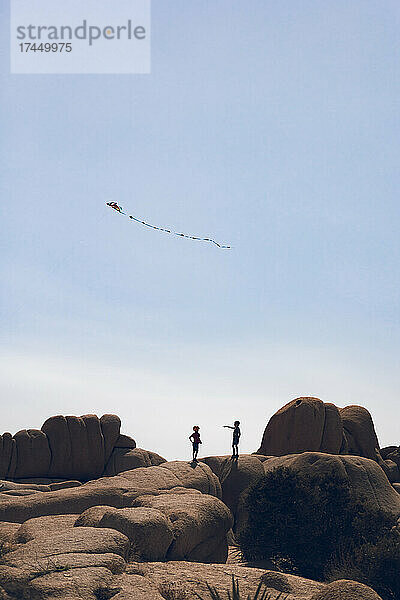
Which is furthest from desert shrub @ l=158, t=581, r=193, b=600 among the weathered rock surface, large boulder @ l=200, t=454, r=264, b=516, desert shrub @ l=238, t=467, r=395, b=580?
large boulder @ l=200, t=454, r=264, b=516

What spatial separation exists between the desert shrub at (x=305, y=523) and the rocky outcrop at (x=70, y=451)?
1902cm

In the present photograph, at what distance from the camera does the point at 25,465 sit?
38250mm

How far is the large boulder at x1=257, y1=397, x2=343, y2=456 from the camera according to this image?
3909 centimetres

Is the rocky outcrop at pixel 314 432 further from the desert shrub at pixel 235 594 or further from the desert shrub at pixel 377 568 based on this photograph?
the desert shrub at pixel 235 594

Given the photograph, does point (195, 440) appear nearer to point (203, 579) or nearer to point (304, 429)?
point (304, 429)

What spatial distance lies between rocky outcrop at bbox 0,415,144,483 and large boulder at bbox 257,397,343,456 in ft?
23.1

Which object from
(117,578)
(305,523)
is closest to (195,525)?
(305,523)

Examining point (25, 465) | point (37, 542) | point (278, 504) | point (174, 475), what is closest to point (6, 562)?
point (37, 542)

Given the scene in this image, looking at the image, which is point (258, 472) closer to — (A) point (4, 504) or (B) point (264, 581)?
(A) point (4, 504)

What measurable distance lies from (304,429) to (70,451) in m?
13.4

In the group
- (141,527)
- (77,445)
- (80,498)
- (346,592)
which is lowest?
(77,445)

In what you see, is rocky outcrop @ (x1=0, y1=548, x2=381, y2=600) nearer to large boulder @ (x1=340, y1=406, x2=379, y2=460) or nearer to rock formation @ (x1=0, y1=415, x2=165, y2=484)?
rock formation @ (x1=0, y1=415, x2=165, y2=484)

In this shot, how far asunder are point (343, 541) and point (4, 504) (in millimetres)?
11735

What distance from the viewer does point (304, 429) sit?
39219 mm
